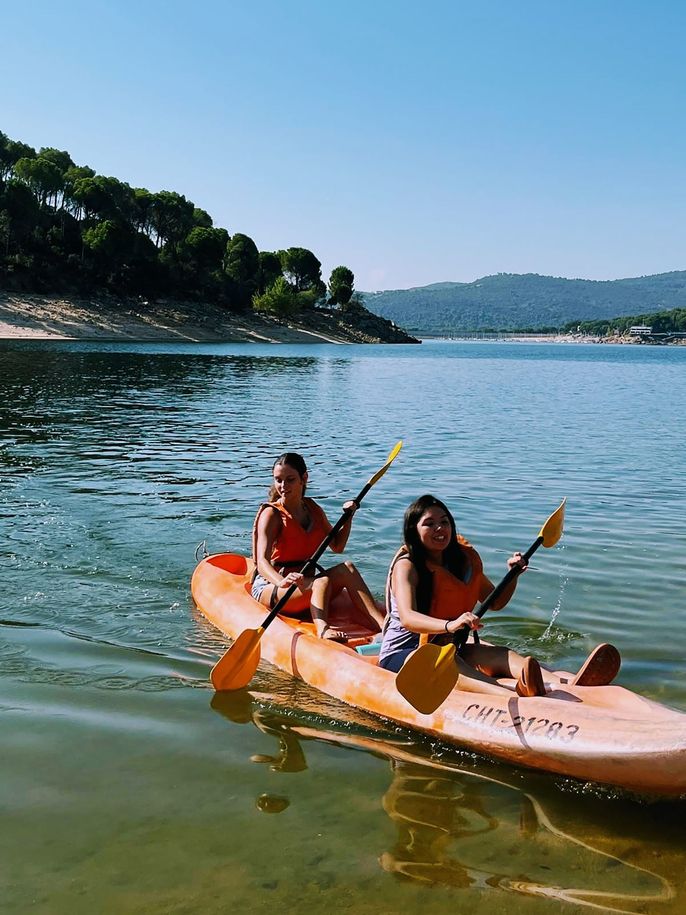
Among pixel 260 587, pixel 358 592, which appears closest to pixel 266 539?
pixel 260 587

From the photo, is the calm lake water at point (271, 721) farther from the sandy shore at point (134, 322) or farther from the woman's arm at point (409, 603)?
the sandy shore at point (134, 322)

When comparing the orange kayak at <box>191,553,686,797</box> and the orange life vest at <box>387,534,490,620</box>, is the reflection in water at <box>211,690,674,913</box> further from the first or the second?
the orange life vest at <box>387,534,490,620</box>

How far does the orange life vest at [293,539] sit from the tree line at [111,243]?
65.5 m

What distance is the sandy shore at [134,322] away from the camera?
62375mm

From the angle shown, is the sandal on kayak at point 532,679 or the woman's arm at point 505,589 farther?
the woman's arm at point 505,589

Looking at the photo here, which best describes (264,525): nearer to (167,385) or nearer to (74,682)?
(74,682)

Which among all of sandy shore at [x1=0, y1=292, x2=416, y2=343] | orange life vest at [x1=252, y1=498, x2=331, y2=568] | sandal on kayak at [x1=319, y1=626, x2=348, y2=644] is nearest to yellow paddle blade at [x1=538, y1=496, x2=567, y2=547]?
sandal on kayak at [x1=319, y1=626, x2=348, y2=644]

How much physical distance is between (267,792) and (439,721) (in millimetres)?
1083

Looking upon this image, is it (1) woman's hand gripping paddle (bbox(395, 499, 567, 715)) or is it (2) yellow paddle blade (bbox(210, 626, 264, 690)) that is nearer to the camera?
(1) woman's hand gripping paddle (bbox(395, 499, 567, 715))

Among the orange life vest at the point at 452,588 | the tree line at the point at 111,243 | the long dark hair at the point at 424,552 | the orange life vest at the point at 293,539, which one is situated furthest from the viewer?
the tree line at the point at 111,243

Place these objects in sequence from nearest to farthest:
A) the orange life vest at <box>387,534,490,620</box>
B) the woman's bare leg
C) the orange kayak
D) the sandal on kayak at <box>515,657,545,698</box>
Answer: the orange kayak → the sandal on kayak at <box>515,657,545,698</box> → the orange life vest at <box>387,534,490,620</box> → the woman's bare leg

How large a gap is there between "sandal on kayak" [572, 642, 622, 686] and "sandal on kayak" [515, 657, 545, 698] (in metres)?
0.27

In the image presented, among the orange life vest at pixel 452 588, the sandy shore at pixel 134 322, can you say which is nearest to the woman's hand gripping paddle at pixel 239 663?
the orange life vest at pixel 452 588

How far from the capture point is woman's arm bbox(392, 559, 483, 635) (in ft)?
17.4
